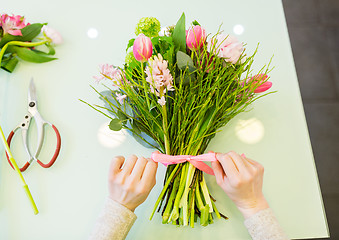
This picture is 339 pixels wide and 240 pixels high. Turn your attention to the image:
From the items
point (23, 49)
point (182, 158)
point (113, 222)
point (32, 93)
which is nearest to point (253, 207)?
point (182, 158)

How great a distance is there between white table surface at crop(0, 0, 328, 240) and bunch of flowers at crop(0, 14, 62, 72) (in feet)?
0.08

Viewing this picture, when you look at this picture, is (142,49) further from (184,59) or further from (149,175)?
(149,175)

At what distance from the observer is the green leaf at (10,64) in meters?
0.75

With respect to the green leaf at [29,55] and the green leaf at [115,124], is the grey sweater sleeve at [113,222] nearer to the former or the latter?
the green leaf at [115,124]

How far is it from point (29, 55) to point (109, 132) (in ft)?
1.05

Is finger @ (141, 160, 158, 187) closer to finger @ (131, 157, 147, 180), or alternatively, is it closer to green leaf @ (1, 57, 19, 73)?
finger @ (131, 157, 147, 180)

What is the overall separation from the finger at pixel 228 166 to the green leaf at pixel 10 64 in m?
0.62

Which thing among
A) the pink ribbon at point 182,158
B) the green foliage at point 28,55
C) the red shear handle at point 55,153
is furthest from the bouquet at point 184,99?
the green foliage at point 28,55

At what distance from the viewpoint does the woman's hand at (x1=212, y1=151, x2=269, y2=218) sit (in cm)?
56

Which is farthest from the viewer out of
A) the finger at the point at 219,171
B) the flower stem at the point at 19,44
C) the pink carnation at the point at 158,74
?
the flower stem at the point at 19,44

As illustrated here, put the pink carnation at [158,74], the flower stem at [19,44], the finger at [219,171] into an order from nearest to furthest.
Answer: the pink carnation at [158,74], the finger at [219,171], the flower stem at [19,44]

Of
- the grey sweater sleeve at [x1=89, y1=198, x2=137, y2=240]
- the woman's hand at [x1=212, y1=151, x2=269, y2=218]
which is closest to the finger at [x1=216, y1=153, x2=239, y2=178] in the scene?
the woman's hand at [x1=212, y1=151, x2=269, y2=218]

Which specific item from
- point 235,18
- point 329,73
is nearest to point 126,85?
point 235,18

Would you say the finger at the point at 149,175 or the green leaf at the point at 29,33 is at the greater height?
the green leaf at the point at 29,33
